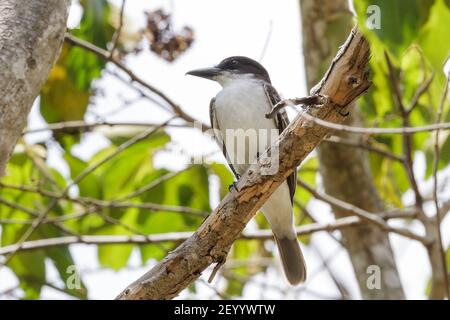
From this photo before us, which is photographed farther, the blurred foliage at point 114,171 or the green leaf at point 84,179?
the green leaf at point 84,179

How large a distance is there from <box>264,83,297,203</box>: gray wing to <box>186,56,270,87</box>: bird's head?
0.25m

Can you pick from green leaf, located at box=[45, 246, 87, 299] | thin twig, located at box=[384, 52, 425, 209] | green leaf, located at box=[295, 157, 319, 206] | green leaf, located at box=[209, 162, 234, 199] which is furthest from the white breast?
green leaf, located at box=[45, 246, 87, 299]

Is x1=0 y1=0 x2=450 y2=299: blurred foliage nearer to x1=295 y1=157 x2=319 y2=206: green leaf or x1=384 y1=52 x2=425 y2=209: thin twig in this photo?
x1=384 y1=52 x2=425 y2=209: thin twig

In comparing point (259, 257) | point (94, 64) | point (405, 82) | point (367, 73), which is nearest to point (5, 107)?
point (367, 73)

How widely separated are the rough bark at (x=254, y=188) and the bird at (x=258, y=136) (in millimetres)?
1500

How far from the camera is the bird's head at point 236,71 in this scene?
552 centimetres

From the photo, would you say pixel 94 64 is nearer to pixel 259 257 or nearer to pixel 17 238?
pixel 17 238

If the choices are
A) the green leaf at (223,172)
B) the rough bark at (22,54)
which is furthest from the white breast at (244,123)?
the rough bark at (22,54)

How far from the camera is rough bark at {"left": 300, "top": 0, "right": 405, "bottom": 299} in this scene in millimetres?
5852

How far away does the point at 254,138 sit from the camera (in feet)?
16.6

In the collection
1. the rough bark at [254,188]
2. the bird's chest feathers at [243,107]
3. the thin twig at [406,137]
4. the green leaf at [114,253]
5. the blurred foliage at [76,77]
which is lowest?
the rough bark at [254,188]

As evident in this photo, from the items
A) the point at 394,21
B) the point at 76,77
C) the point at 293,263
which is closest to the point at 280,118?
the point at 293,263

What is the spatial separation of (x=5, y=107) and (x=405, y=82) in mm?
2804

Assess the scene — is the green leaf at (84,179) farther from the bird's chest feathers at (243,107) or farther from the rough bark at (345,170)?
the rough bark at (345,170)
